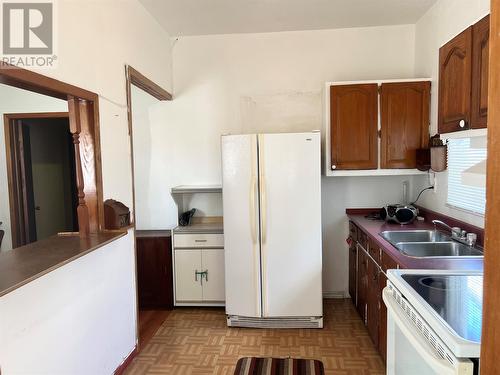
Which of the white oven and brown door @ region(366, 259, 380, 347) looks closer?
the white oven

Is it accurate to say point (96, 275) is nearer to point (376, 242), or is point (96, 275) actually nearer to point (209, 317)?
point (209, 317)

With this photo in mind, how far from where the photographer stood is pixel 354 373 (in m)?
2.38

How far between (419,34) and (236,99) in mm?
1876

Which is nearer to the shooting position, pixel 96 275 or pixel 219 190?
pixel 96 275

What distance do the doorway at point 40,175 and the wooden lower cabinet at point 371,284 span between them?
3.00 m

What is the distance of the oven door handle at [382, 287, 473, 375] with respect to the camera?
104cm

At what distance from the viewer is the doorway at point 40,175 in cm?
326

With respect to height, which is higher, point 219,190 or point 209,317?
point 219,190

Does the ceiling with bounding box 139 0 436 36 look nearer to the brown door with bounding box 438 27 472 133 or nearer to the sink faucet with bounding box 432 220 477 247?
the brown door with bounding box 438 27 472 133

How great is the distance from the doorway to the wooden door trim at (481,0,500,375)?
349 centimetres

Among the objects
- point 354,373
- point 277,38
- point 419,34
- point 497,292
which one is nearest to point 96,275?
point 354,373

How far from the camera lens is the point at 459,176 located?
2658mm

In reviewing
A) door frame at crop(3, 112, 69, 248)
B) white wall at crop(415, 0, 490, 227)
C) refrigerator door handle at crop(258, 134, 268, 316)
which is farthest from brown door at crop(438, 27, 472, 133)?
door frame at crop(3, 112, 69, 248)

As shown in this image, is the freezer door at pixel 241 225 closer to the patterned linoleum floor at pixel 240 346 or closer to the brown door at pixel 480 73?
the patterned linoleum floor at pixel 240 346
